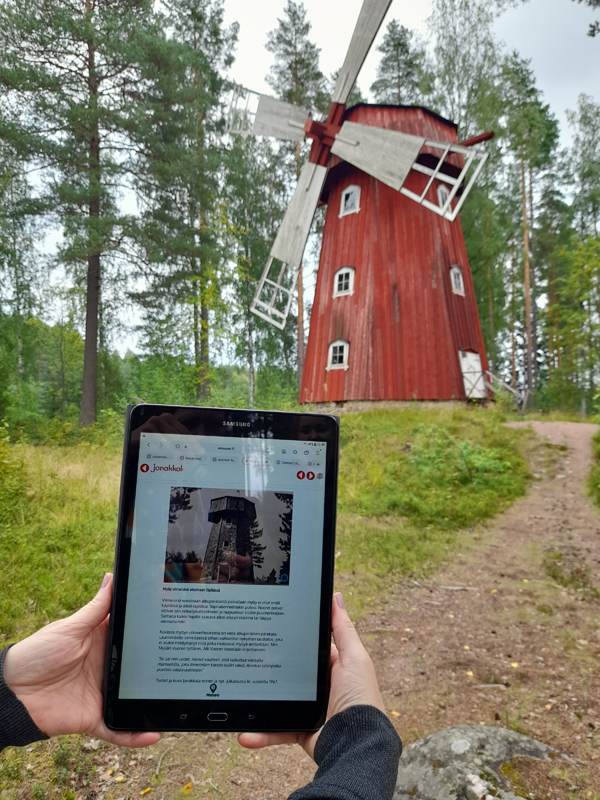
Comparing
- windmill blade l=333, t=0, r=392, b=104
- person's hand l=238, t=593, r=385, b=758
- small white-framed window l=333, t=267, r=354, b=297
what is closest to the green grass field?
person's hand l=238, t=593, r=385, b=758

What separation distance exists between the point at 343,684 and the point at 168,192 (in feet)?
39.2

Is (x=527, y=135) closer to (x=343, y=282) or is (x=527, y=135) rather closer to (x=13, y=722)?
(x=343, y=282)

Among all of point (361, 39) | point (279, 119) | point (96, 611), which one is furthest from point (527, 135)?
point (96, 611)

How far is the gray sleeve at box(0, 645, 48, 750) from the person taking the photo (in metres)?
1.21

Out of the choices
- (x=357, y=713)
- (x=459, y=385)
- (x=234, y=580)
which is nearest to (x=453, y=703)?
(x=357, y=713)

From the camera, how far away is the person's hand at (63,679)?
50.2 inches

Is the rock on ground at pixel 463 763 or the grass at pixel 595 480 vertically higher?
the grass at pixel 595 480

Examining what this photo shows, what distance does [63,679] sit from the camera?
1.33 metres

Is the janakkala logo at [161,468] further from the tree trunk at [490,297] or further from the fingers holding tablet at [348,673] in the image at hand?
the tree trunk at [490,297]

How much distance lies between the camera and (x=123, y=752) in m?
2.50

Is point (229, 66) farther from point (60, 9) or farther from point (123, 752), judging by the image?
point (123, 752)

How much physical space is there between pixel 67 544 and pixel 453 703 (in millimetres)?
3488

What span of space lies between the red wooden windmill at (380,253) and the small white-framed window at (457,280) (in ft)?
0.15

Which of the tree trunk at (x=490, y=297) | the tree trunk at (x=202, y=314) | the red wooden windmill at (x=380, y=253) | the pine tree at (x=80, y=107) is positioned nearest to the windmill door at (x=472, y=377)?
the red wooden windmill at (x=380, y=253)
